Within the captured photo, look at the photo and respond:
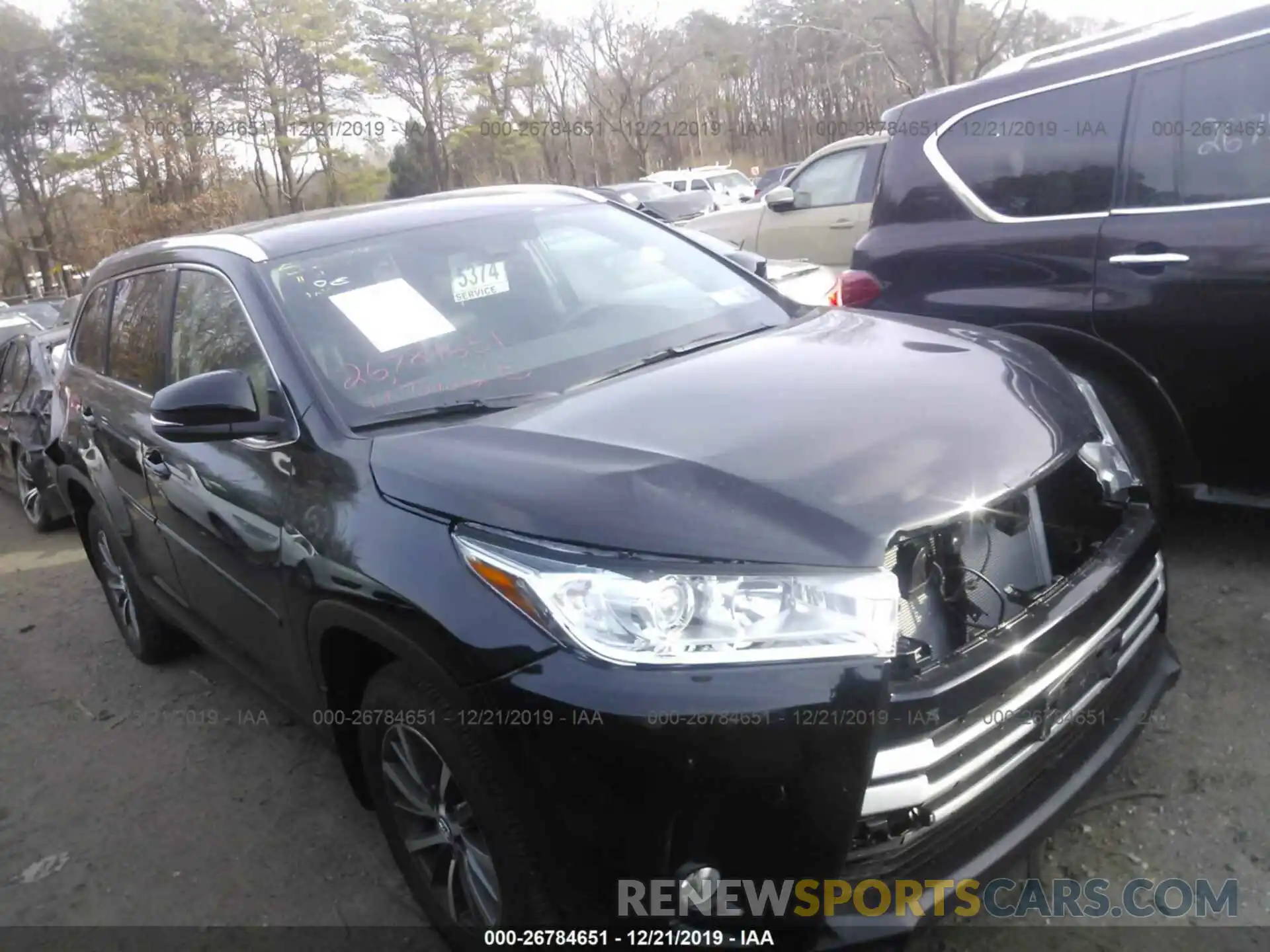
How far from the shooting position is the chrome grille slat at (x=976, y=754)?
75.5 inches

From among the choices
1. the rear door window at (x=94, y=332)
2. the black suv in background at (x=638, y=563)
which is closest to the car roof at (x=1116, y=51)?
the black suv in background at (x=638, y=563)

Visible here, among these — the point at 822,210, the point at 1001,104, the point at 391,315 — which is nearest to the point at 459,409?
the point at 391,315

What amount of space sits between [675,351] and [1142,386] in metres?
1.90

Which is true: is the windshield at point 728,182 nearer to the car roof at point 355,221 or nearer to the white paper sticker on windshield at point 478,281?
the car roof at point 355,221

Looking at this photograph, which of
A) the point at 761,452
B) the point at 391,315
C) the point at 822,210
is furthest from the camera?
the point at 822,210

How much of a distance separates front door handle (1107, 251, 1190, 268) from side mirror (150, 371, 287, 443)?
9.63ft

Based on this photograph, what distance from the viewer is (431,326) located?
3.00m

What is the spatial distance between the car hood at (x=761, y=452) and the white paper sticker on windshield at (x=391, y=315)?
470 mm

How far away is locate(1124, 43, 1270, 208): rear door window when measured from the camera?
136 inches

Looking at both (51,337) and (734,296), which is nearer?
(734,296)

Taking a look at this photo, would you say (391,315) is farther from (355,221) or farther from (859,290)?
(859,290)

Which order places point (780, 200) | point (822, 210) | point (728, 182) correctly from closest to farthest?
point (780, 200), point (822, 210), point (728, 182)

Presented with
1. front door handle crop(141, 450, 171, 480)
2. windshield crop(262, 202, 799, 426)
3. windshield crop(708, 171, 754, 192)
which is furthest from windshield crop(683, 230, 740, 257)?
windshield crop(708, 171, 754, 192)

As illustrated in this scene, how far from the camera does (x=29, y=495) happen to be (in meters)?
7.92
